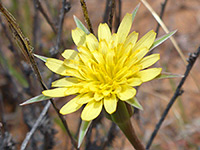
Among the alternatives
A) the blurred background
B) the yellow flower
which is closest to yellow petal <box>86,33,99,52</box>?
the yellow flower

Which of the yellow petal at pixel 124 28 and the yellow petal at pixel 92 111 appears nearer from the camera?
the yellow petal at pixel 92 111

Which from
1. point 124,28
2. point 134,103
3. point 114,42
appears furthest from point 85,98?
point 124,28

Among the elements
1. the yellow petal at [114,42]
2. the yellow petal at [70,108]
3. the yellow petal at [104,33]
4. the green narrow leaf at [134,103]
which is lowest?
the green narrow leaf at [134,103]

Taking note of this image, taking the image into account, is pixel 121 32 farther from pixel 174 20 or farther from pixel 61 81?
pixel 174 20

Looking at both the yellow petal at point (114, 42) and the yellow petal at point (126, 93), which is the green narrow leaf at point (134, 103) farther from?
the yellow petal at point (114, 42)

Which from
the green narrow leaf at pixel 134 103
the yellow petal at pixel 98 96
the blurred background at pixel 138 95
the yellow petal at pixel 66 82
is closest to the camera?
the green narrow leaf at pixel 134 103

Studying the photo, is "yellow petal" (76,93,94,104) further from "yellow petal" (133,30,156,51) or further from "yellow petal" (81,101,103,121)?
"yellow petal" (133,30,156,51)

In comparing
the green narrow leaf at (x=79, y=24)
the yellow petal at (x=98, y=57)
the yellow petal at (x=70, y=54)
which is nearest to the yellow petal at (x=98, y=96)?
the yellow petal at (x=98, y=57)

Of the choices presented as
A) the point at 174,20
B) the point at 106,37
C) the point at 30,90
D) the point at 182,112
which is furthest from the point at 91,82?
the point at 174,20
